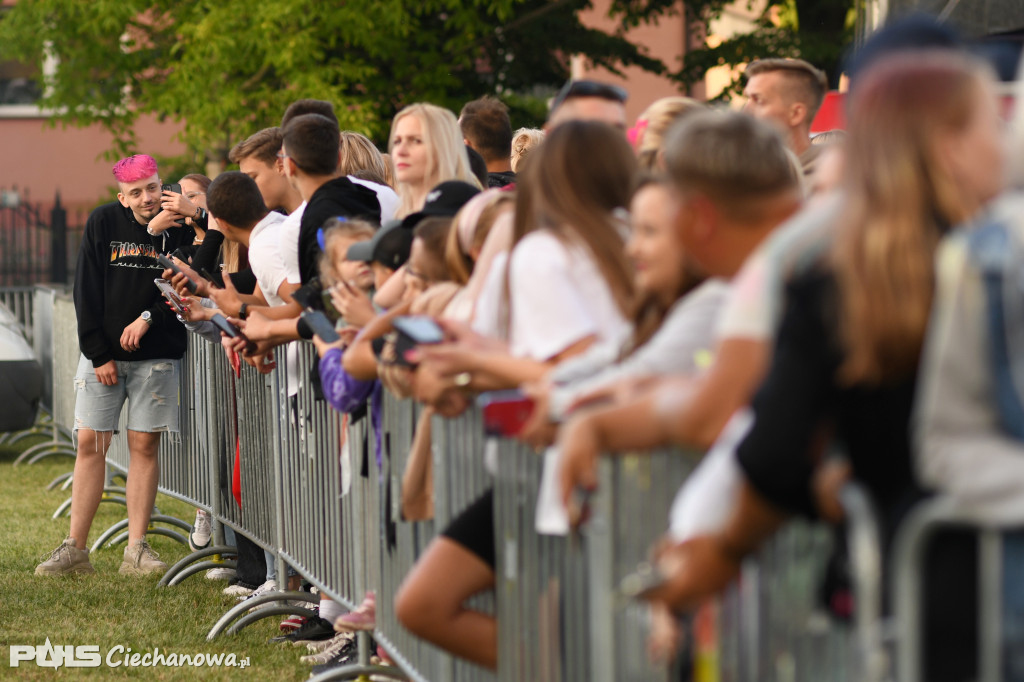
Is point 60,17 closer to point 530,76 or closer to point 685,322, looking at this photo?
point 530,76

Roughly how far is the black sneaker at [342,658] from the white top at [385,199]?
1.79 metres

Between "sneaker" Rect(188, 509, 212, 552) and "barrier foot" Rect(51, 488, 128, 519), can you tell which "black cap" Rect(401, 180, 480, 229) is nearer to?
"sneaker" Rect(188, 509, 212, 552)

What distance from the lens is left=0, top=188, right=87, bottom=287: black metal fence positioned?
20.2m

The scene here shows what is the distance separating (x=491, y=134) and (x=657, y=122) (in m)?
2.53

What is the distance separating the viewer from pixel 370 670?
5.07m

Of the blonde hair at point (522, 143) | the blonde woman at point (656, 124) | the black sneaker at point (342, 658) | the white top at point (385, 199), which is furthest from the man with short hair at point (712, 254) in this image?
the blonde hair at point (522, 143)

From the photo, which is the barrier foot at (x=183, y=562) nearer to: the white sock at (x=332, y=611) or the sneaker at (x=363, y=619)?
the white sock at (x=332, y=611)

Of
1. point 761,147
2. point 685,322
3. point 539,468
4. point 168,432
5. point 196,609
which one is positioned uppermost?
point 761,147

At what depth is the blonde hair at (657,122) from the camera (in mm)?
4445

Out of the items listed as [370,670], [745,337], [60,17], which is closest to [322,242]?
[370,670]

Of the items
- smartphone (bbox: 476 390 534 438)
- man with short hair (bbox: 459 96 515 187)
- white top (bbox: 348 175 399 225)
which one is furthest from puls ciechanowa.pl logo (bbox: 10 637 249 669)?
smartphone (bbox: 476 390 534 438)

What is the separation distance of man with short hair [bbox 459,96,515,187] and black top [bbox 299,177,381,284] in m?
1.36

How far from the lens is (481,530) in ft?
11.9

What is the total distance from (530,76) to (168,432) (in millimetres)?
11454
